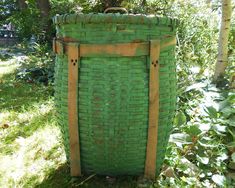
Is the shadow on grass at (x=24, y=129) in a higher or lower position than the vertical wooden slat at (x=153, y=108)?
lower

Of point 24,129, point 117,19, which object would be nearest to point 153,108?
point 117,19

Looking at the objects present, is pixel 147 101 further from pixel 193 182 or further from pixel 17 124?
pixel 17 124

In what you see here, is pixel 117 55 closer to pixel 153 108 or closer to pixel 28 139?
pixel 153 108

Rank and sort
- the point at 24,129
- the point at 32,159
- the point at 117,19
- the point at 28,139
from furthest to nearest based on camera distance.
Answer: the point at 24,129
the point at 28,139
the point at 32,159
the point at 117,19

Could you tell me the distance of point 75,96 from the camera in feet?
6.14

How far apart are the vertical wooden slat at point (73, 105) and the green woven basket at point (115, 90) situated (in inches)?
0.9

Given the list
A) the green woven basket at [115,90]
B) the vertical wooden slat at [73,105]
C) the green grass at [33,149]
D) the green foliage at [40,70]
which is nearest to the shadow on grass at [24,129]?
the green grass at [33,149]

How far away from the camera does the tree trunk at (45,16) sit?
7.65 m

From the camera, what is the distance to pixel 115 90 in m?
1.82

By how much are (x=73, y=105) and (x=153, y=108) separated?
1.36 feet

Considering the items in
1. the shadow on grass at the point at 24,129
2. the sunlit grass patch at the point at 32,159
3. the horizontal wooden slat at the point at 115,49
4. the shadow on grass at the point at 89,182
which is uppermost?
the horizontal wooden slat at the point at 115,49

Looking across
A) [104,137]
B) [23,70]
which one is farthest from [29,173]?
[23,70]

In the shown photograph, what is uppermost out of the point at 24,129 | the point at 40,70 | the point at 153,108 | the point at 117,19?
the point at 117,19

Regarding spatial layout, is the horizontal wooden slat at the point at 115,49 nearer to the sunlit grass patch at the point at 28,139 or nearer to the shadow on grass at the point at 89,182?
the shadow on grass at the point at 89,182
